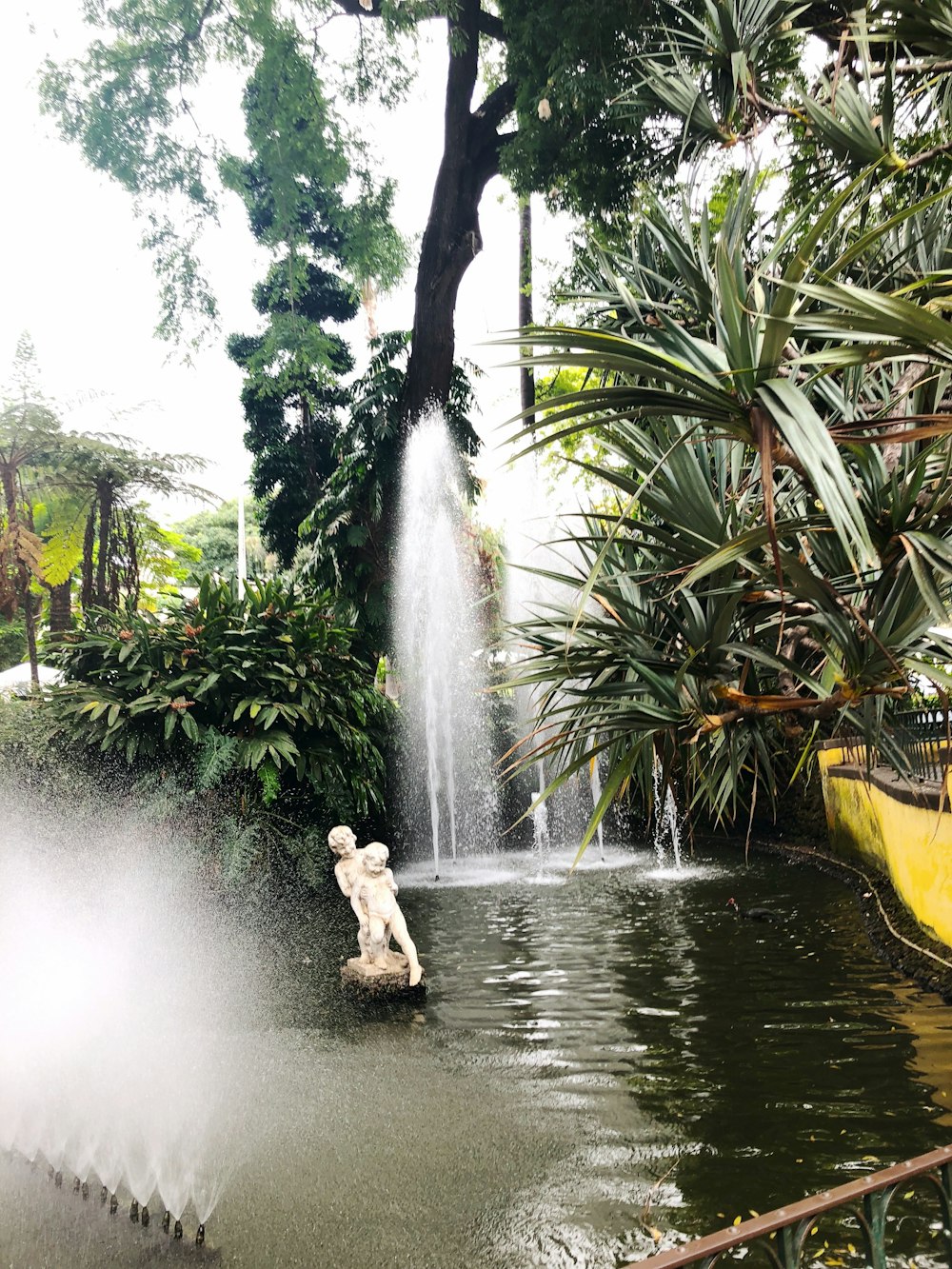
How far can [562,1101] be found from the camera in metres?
4.94

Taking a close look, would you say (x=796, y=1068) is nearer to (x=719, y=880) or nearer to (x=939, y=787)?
(x=939, y=787)

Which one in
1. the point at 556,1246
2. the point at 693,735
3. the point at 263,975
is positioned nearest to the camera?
the point at 693,735

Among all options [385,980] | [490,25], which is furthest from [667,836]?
[490,25]

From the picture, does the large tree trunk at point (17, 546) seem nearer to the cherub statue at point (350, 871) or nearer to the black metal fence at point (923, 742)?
the cherub statue at point (350, 871)

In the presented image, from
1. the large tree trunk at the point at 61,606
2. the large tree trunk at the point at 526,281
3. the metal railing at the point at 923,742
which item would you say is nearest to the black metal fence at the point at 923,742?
the metal railing at the point at 923,742

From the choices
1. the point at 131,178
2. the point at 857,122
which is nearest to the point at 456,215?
the point at 131,178

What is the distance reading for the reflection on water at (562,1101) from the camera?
374 cm

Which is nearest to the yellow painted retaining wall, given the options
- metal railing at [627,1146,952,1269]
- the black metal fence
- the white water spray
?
the black metal fence

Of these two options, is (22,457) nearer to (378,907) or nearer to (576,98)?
(576,98)

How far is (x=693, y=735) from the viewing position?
3285 millimetres

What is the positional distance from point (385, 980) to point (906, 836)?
14.3 ft

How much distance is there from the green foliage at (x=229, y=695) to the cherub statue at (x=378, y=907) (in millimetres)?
3749

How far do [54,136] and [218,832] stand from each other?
34.2 ft

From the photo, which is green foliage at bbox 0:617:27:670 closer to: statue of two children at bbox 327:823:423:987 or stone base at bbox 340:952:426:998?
statue of two children at bbox 327:823:423:987
